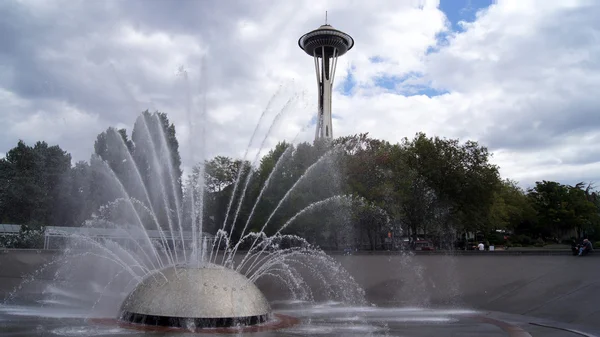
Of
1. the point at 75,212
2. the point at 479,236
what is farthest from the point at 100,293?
the point at 479,236

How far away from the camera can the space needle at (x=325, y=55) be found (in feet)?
194

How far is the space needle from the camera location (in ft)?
194

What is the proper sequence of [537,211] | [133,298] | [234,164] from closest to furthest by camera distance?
[133,298], [234,164], [537,211]

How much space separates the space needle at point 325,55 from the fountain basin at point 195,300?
48841mm

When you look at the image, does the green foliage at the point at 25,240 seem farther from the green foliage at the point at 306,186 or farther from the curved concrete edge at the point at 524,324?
the curved concrete edge at the point at 524,324

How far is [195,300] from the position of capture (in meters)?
10.1

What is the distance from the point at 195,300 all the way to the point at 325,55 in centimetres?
5330

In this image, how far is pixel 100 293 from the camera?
18469 millimetres

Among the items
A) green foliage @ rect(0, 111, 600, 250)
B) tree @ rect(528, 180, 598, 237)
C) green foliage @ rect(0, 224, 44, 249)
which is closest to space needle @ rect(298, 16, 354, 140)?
green foliage @ rect(0, 111, 600, 250)

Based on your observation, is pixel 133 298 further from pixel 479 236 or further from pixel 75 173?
pixel 479 236

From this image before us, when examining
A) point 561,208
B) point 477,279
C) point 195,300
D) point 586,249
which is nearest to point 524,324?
point 477,279

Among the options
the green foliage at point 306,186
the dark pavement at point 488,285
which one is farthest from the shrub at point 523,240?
the dark pavement at point 488,285

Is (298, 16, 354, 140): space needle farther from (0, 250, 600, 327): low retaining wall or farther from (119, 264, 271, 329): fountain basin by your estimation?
(119, 264, 271, 329): fountain basin

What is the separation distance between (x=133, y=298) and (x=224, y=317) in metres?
2.33
